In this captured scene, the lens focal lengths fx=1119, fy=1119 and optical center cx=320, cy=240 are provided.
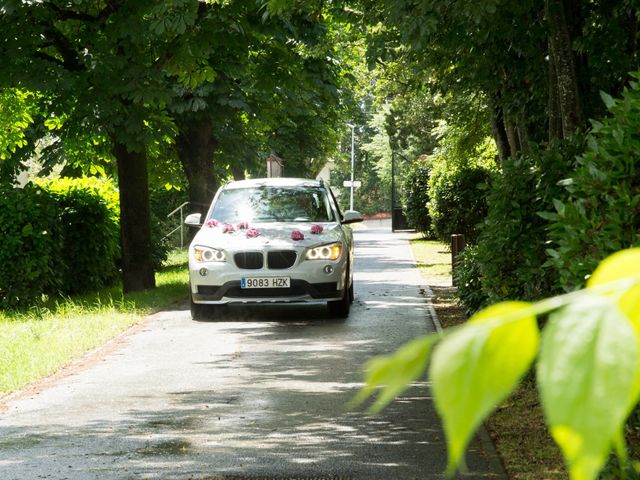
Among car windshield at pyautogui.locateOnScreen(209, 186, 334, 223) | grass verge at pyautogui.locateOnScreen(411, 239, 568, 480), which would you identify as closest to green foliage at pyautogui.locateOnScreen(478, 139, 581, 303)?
grass verge at pyautogui.locateOnScreen(411, 239, 568, 480)

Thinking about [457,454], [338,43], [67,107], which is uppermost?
[338,43]

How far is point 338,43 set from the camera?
2294 cm

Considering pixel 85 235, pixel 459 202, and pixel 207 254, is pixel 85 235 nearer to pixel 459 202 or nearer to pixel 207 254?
pixel 207 254

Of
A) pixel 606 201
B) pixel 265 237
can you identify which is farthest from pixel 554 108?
pixel 606 201

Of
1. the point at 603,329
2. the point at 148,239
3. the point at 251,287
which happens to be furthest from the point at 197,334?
the point at 603,329

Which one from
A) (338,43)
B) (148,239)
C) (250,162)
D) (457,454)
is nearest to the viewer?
(457,454)

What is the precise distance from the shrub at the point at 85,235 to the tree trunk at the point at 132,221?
0.56 m

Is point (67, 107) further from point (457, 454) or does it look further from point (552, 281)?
point (457, 454)

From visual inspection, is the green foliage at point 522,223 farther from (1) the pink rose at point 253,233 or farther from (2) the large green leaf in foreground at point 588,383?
(2) the large green leaf in foreground at point 588,383

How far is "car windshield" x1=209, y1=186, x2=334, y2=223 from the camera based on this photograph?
50.9 feet

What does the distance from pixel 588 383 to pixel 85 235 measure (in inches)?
749

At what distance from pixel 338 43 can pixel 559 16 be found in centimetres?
1215

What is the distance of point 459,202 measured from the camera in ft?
116

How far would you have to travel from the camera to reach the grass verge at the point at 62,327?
35.6 ft
